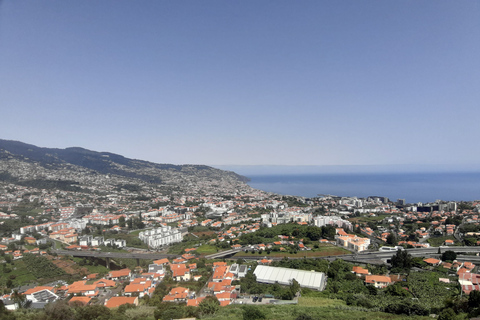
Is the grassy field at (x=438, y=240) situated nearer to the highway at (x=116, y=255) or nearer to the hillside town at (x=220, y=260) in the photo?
the hillside town at (x=220, y=260)

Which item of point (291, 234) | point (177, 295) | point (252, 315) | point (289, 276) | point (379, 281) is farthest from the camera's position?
point (291, 234)

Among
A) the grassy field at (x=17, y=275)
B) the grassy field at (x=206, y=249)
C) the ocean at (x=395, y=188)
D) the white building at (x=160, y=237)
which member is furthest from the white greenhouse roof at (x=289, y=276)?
the ocean at (x=395, y=188)

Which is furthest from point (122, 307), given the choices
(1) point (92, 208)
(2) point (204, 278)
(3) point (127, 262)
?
(1) point (92, 208)

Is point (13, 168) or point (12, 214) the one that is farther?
point (13, 168)

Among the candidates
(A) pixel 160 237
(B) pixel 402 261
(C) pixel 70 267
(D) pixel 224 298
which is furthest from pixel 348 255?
(C) pixel 70 267

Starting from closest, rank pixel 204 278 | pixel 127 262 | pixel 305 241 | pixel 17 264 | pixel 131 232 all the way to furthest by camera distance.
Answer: pixel 204 278 → pixel 17 264 → pixel 127 262 → pixel 305 241 → pixel 131 232

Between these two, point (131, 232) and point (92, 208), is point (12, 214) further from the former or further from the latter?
point (131, 232)

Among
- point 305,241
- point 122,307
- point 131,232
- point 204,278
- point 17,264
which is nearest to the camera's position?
point 122,307

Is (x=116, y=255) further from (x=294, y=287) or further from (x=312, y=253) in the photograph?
(x=312, y=253)

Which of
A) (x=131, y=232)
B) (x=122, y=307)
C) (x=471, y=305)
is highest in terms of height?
(x=471, y=305)
